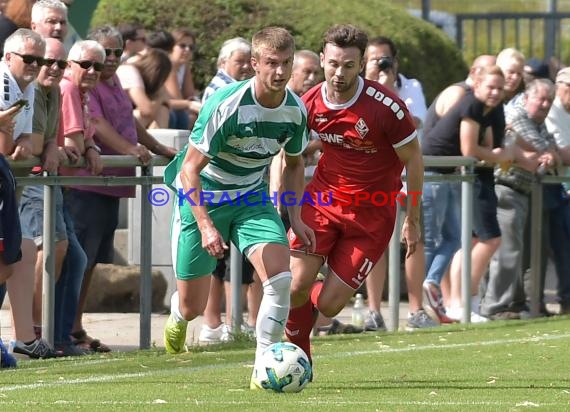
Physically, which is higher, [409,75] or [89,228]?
[409,75]

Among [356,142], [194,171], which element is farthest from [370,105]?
[194,171]

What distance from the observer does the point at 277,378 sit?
8508 mm

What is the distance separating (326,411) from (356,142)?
2.61 meters

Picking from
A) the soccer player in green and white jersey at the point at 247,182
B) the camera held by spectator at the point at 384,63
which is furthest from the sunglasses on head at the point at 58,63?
the camera held by spectator at the point at 384,63

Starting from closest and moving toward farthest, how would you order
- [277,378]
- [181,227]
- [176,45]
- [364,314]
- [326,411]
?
[326,411] → [277,378] → [181,227] → [364,314] → [176,45]

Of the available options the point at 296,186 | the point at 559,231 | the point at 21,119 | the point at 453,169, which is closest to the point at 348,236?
the point at 296,186

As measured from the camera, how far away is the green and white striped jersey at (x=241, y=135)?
9.02m

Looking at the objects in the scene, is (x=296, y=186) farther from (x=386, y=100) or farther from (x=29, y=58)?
(x=29, y=58)

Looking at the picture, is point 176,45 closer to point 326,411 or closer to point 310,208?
point 310,208

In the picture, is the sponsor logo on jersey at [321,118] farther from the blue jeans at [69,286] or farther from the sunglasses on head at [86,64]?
the blue jeans at [69,286]

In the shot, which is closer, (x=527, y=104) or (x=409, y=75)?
(x=527, y=104)

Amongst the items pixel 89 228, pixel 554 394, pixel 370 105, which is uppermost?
pixel 370 105

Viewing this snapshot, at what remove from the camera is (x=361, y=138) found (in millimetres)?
9883

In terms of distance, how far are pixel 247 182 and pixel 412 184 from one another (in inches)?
42.6
